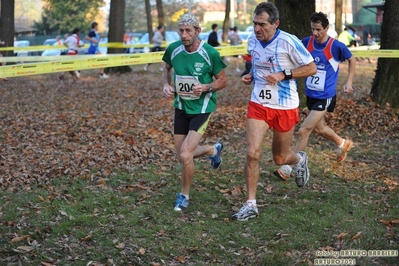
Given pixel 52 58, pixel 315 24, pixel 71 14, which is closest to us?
pixel 315 24

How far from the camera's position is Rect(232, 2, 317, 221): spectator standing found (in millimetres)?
6824

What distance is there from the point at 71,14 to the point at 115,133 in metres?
56.5

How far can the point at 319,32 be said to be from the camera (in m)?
8.70

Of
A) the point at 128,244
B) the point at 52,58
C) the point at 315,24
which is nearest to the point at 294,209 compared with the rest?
Result: the point at 128,244

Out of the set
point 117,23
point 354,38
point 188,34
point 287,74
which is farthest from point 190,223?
point 354,38

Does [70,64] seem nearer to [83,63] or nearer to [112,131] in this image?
[83,63]

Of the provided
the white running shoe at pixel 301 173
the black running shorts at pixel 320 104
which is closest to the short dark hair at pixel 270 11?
the white running shoe at pixel 301 173

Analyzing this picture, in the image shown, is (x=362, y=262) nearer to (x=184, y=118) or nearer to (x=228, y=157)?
(x=184, y=118)

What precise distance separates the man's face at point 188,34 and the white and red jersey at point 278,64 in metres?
0.68

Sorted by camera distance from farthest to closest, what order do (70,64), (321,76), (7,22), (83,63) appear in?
(7,22) → (83,63) → (70,64) → (321,76)

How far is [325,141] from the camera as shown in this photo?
11.3m

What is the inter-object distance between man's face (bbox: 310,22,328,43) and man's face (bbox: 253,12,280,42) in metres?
1.95

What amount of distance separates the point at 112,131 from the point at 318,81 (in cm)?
437

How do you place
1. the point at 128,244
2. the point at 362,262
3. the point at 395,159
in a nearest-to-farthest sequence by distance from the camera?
1. the point at 362,262
2. the point at 128,244
3. the point at 395,159
